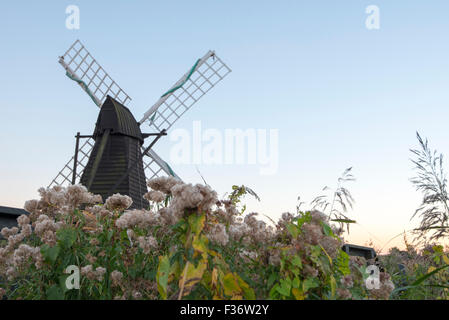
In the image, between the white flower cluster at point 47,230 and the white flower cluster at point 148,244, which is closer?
the white flower cluster at point 148,244

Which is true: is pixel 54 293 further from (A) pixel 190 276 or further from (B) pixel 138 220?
(A) pixel 190 276

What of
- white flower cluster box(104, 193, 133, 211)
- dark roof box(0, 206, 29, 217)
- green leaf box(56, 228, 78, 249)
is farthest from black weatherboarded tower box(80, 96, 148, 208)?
green leaf box(56, 228, 78, 249)

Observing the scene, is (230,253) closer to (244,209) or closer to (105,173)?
(244,209)

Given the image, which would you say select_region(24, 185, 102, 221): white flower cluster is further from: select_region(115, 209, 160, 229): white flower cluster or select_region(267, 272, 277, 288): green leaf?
select_region(267, 272, 277, 288): green leaf

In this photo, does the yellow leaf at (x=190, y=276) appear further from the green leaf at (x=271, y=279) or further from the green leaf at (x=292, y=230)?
the green leaf at (x=292, y=230)

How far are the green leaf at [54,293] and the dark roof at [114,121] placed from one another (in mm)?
14049

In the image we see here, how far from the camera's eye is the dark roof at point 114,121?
16297 millimetres

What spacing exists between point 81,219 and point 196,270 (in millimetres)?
1398

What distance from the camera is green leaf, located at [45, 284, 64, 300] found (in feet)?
8.25

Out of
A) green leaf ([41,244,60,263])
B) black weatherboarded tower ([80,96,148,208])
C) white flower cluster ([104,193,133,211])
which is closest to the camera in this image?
green leaf ([41,244,60,263])

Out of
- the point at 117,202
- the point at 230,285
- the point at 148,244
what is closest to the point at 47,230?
the point at 117,202

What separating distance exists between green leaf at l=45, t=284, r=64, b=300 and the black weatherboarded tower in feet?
42.0

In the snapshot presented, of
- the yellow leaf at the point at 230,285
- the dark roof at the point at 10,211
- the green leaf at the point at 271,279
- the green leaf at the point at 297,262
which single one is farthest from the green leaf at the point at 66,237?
the dark roof at the point at 10,211

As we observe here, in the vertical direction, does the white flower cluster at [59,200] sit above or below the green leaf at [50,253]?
above
